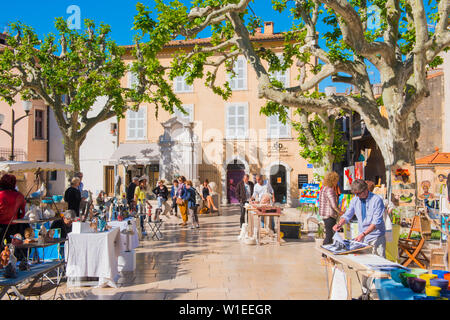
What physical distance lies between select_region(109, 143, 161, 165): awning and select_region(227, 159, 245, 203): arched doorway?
14.1 feet

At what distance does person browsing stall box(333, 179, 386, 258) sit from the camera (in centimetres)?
538

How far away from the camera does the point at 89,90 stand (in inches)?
605

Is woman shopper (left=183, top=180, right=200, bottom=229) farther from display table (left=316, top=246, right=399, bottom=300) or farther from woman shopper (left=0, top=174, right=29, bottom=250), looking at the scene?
display table (left=316, top=246, right=399, bottom=300)

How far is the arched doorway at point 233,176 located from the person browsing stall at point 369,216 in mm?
19566

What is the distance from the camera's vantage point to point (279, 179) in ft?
81.0

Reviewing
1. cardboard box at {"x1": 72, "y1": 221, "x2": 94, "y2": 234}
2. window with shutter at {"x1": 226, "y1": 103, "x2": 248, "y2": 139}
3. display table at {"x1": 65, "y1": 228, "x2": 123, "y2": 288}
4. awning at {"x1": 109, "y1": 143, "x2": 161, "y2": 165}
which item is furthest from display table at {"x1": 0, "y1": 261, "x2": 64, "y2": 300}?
window with shutter at {"x1": 226, "y1": 103, "x2": 248, "y2": 139}

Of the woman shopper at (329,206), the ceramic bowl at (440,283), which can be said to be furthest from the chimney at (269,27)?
the ceramic bowl at (440,283)

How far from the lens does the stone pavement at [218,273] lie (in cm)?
581

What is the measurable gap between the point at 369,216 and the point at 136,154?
20.6 meters

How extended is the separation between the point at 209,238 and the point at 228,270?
3.98m

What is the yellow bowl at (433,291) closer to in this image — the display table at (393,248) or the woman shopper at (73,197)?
the display table at (393,248)
